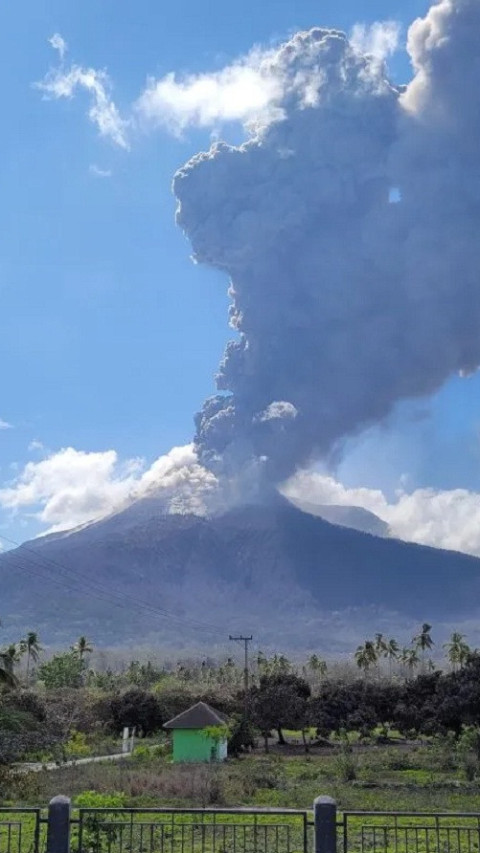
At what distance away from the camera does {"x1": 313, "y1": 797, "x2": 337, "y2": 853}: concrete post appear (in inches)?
550

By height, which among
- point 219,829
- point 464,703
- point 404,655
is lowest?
point 219,829

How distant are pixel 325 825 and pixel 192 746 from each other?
32.9 m

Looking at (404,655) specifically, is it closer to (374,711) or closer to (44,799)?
(374,711)

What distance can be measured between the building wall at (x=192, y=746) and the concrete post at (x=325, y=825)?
3201cm

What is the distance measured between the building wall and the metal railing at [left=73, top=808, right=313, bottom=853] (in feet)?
67.7

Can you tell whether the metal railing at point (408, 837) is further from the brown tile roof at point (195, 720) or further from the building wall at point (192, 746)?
the building wall at point (192, 746)

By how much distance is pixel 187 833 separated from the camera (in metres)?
21.5

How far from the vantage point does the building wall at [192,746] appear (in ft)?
148

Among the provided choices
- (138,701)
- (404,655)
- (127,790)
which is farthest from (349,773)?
(404,655)

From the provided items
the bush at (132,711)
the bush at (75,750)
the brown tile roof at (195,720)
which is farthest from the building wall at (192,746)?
the bush at (132,711)

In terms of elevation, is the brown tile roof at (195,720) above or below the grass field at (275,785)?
above

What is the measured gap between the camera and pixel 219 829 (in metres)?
22.7

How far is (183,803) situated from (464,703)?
2912 cm

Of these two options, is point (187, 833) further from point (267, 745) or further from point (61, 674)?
point (61, 674)
